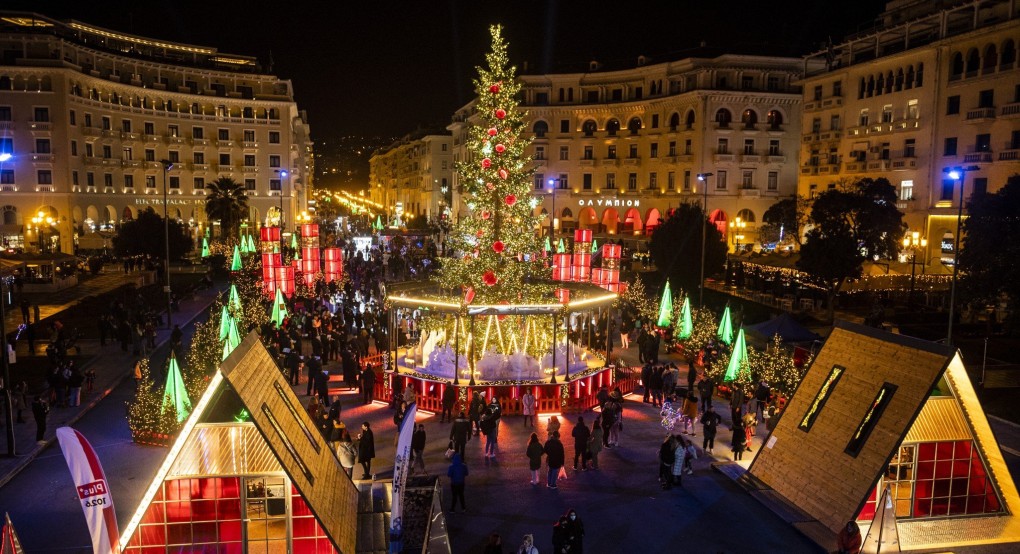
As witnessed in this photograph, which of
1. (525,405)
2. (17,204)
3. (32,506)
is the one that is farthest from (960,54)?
(17,204)

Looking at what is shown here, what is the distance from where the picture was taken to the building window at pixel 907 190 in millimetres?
43156

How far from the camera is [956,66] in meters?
39.9

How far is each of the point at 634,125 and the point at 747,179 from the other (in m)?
11.0

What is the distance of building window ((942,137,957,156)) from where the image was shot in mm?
40250

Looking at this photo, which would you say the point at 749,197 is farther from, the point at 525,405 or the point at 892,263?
the point at 525,405

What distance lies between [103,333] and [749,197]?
45696mm

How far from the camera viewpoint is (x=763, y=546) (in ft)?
39.1

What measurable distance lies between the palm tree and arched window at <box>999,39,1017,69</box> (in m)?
48.1

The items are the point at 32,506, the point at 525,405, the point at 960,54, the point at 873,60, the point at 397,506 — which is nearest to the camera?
the point at 397,506

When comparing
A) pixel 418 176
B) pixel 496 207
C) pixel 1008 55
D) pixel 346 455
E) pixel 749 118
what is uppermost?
pixel 1008 55

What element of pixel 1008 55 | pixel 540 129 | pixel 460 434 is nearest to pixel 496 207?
pixel 460 434

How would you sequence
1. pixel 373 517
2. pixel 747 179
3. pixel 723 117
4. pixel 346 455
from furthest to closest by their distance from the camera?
1. pixel 747 179
2. pixel 723 117
3. pixel 346 455
4. pixel 373 517

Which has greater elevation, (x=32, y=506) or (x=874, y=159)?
(x=874, y=159)

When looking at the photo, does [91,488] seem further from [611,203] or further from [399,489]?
[611,203]
